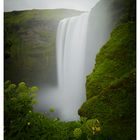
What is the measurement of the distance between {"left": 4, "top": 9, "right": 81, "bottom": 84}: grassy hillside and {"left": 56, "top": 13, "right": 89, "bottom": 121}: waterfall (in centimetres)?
5

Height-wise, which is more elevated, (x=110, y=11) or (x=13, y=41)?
(x=110, y=11)

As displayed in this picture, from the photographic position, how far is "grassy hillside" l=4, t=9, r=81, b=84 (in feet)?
10.3

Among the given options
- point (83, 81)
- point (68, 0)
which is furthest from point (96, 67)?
point (68, 0)

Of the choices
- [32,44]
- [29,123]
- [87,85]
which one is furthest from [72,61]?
[29,123]

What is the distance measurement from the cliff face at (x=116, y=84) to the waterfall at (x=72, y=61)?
67mm

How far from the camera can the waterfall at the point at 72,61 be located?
311cm

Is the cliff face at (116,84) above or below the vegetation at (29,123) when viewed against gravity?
above

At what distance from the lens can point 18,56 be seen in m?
3.15

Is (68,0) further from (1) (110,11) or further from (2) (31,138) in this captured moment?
(2) (31,138)

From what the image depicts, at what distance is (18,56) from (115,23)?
77 centimetres

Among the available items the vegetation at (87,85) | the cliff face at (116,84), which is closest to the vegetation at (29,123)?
the vegetation at (87,85)

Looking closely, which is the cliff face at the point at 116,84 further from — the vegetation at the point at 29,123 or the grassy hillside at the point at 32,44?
the grassy hillside at the point at 32,44

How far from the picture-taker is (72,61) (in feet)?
10.4

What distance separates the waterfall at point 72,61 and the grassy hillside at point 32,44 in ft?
0.16
